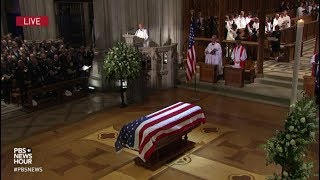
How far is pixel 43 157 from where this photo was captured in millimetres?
6539

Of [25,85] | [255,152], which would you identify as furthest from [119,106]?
[255,152]

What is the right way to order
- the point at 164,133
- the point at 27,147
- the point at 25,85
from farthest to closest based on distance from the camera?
the point at 25,85 → the point at 27,147 → the point at 164,133

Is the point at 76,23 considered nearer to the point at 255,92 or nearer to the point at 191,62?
the point at 191,62

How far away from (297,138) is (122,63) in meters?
5.91

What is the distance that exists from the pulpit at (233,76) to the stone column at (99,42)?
3606mm

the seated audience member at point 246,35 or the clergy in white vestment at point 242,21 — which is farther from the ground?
the clergy in white vestment at point 242,21

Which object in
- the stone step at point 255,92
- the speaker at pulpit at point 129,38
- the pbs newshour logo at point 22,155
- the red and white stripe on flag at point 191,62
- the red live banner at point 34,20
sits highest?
the red live banner at point 34,20

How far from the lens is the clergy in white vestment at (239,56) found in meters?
10.1

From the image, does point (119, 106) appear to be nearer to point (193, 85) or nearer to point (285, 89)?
point (193, 85)

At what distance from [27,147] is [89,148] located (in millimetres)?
1262

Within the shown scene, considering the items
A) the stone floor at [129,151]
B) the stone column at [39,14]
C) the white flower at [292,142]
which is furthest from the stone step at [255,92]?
the white flower at [292,142]

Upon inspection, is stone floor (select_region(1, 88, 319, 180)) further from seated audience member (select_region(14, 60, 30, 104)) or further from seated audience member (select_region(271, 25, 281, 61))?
seated audience member (select_region(271, 25, 281, 61))

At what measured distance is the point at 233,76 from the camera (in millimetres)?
10391

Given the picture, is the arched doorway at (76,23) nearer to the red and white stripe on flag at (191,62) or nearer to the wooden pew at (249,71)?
the red and white stripe on flag at (191,62)
